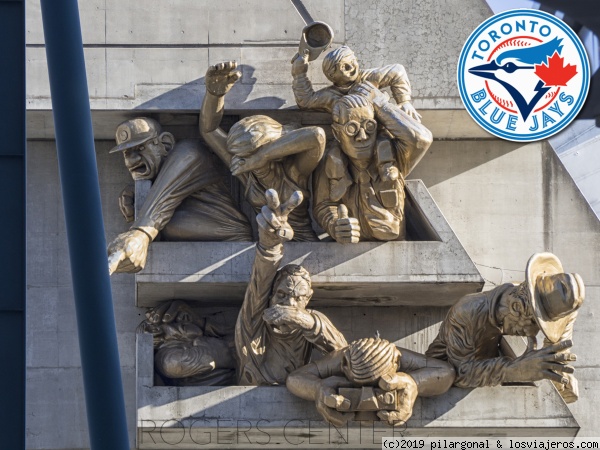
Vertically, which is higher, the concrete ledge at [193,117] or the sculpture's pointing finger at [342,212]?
the concrete ledge at [193,117]

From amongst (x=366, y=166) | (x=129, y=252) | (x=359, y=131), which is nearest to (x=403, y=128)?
(x=359, y=131)

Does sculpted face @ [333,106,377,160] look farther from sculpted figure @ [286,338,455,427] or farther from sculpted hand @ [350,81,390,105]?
sculpted figure @ [286,338,455,427]

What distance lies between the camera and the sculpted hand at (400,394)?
40.0 feet

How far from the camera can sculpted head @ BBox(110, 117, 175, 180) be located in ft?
43.3

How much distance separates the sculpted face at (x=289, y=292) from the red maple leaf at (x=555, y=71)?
2955mm

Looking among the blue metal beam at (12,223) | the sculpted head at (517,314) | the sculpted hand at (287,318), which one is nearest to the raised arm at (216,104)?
the sculpted hand at (287,318)

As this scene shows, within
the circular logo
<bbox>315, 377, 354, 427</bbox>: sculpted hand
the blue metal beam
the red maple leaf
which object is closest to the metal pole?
the blue metal beam

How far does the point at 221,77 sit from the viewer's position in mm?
12875

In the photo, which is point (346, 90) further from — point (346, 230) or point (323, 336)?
point (323, 336)

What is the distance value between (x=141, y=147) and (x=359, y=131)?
1614 millimetres

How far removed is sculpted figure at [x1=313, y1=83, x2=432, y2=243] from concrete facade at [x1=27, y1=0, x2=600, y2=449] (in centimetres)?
66

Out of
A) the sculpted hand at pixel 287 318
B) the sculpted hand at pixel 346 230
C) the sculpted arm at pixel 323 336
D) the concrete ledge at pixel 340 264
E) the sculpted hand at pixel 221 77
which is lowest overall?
the sculpted arm at pixel 323 336

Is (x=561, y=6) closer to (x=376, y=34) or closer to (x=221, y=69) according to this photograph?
(x=376, y=34)

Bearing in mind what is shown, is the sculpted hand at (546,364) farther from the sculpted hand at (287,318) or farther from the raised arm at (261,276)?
the raised arm at (261,276)
